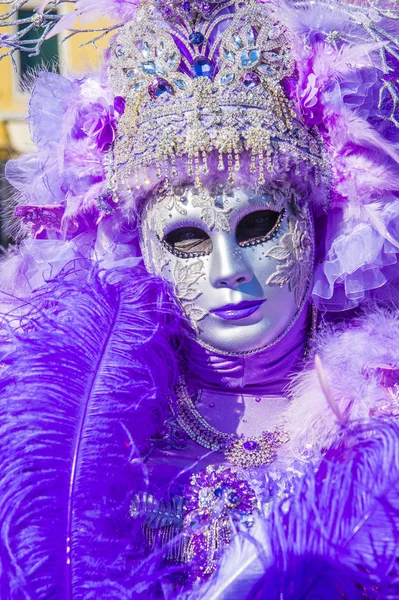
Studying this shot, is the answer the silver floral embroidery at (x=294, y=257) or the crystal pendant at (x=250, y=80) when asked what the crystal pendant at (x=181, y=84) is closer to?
the crystal pendant at (x=250, y=80)

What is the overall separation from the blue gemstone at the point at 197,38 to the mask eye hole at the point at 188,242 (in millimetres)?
418

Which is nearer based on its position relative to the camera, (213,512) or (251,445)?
(213,512)

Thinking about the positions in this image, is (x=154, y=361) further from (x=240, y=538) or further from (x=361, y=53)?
(x=361, y=53)

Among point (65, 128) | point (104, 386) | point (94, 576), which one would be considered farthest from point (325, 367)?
point (65, 128)

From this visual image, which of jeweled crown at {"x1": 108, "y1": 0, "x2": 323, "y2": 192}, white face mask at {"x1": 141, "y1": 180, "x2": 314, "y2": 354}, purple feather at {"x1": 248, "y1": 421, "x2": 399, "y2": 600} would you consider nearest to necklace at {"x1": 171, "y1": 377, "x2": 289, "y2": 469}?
white face mask at {"x1": 141, "y1": 180, "x2": 314, "y2": 354}

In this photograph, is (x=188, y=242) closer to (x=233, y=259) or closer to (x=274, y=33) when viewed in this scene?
(x=233, y=259)

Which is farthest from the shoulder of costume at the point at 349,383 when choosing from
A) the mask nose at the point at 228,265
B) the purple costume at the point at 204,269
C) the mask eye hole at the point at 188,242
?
the mask eye hole at the point at 188,242

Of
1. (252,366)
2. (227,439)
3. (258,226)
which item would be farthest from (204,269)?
(227,439)

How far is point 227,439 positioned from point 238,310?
0.30 m

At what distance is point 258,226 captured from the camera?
193 cm

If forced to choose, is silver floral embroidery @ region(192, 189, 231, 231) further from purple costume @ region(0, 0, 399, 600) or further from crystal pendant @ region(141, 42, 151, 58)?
crystal pendant @ region(141, 42, 151, 58)

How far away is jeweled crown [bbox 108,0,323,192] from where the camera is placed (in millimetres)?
1866

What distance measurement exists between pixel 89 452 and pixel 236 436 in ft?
1.46

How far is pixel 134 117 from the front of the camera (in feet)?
6.39
